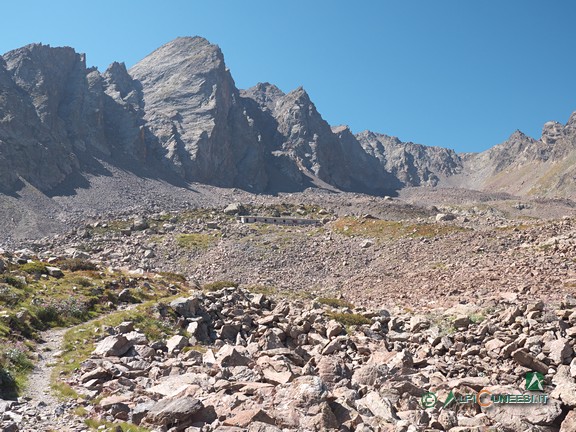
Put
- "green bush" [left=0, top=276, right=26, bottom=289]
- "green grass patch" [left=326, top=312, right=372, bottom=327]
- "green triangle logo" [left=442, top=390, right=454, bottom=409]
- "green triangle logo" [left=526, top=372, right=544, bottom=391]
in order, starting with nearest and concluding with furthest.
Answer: "green triangle logo" [left=442, top=390, right=454, bottom=409] < "green triangle logo" [left=526, top=372, right=544, bottom=391] < "green grass patch" [left=326, top=312, right=372, bottom=327] < "green bush" [left=0, top=276, right=26, bottom=289]

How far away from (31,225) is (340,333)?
114 m

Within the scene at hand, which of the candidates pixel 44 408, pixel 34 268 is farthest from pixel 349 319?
pixel 34 268

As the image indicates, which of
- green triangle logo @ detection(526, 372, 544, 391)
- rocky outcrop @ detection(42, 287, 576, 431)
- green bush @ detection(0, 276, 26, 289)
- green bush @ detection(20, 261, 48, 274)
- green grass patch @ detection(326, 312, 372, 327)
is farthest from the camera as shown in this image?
green bush @ detection(20, 261, 48, 274)

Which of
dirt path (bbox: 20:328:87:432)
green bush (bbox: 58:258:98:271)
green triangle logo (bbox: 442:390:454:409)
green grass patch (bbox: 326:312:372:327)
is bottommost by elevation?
green grass patch (bbox: 326:312:372:327)

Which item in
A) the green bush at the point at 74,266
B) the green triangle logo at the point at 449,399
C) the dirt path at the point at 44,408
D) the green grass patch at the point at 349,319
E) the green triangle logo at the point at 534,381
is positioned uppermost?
the green bush at the point at 74,266

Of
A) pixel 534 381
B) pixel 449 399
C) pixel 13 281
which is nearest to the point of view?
pixel 449 399

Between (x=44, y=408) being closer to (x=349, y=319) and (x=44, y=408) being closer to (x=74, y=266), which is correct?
(x=349, y=319)

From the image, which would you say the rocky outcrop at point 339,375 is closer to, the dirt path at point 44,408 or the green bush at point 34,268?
the dirt path at point 44,408

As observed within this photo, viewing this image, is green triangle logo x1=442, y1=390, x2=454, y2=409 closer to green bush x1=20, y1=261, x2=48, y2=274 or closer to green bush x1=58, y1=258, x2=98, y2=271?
green bush x1=20, y1=261, x2=48, y2=274

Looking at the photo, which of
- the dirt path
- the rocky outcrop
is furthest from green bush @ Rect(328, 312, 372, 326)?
the dirt path

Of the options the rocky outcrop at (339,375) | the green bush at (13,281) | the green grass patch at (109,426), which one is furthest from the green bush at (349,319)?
the green bush at (13,281)

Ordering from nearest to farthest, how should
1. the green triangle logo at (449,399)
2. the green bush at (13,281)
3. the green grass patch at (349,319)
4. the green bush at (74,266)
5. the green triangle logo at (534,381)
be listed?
the green triangle logo at (449,399), the green triangle logo at (534,381), the green grass patch at (349,319), the green bush at (13,281), the green bush at (74,266)

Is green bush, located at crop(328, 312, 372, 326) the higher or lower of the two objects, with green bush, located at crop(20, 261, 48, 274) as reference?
lower

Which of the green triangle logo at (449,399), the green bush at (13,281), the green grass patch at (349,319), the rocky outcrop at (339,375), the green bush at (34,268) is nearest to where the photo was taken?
the rocky outcrop at (339,375)
